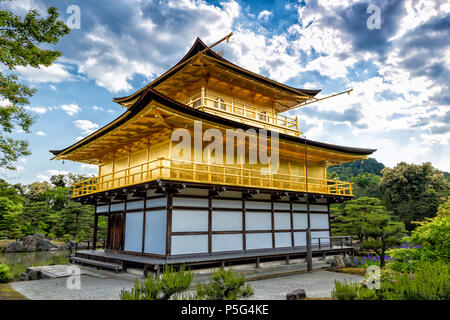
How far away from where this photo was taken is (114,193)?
15.4 meters

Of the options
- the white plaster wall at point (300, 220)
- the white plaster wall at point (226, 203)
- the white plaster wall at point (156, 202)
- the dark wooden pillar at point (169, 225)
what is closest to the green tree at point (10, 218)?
the white plaster wall at point (156, 202)

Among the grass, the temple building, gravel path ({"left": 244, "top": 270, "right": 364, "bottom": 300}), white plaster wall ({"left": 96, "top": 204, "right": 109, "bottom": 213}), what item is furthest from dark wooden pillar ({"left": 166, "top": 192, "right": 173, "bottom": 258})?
white plaster wall ({"left": 96, "top": 204, "right": 109, "bottom": 213})

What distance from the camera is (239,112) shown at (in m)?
19.1

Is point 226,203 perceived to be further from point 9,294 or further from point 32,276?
point 32,276

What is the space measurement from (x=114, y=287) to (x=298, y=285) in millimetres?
7218

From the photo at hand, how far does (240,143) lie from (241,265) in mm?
6527

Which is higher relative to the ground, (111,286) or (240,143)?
(240,143)

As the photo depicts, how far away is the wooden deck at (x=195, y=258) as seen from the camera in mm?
11837

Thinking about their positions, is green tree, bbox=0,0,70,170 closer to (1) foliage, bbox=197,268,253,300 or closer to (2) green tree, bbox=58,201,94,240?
(1) foliage, bbox=197,268,253,300

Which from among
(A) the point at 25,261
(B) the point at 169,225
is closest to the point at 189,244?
(B) the point at 169,225

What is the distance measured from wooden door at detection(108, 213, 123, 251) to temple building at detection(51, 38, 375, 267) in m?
0.06
